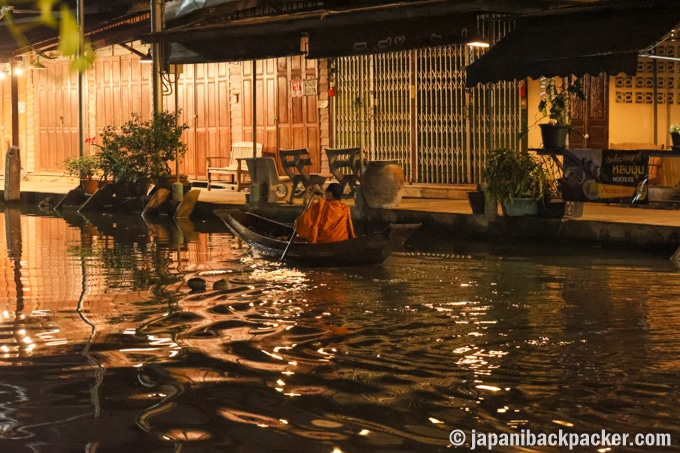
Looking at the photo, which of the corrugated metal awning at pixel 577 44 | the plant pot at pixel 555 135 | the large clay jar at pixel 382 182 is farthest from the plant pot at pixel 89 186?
the plant pot at pixel 555 135

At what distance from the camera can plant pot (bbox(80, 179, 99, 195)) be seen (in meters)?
25.6

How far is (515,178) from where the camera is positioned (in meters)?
17.5

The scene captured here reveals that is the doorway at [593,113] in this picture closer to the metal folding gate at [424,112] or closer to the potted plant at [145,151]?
the metal folding gate at [424,112]

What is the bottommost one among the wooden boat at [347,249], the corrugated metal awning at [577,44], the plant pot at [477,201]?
the wooden boat at [347,249]

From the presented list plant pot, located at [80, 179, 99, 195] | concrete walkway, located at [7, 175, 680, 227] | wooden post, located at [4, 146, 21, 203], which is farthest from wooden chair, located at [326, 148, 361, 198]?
wooden post, located at [4, 146, 21, 203]

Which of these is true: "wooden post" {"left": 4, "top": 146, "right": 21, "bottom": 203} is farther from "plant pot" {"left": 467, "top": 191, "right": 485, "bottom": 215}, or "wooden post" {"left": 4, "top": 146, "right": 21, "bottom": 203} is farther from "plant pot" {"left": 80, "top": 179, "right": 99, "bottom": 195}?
"plant pot" {"left": 467, "top": 191, "right": 485, "bottom": 215}

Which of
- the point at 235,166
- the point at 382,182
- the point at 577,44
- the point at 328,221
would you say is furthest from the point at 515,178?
the point at 235,166

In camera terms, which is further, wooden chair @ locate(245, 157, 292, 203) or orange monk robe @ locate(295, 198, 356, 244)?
wooden chair @ locate(245, 157, 292, 203)

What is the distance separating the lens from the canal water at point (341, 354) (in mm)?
6898

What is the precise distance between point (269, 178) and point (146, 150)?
130 inches

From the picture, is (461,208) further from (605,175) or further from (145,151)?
(145,151)

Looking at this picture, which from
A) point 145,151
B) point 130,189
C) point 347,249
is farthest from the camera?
point 130,189

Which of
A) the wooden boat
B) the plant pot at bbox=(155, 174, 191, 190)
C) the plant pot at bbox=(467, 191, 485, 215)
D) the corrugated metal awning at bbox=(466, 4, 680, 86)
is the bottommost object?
the wooden boat

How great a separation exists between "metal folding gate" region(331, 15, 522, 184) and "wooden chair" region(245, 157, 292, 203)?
5.64ft
